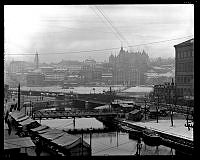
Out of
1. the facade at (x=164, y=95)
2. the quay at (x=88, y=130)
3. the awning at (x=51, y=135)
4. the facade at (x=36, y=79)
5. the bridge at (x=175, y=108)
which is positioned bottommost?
the quay at (x=88, y=130)

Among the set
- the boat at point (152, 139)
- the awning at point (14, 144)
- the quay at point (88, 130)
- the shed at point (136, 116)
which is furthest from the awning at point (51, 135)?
the shed at point (136, 116)

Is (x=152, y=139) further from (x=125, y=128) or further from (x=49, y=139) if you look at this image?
(x=49, y=139)

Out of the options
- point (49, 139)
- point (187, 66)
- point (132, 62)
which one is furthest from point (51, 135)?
point (187, 66)

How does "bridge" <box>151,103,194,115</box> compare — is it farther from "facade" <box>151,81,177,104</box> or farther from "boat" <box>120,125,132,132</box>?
"boat" <box>120,125,132,132</box>

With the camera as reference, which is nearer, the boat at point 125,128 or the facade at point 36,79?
the facade at point 36,79

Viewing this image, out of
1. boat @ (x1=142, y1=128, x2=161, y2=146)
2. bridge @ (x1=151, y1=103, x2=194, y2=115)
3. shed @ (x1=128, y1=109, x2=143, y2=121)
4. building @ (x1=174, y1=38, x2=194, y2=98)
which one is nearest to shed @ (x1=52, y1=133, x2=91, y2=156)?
building @ (x1=174, y1=38, x2=194, y2=98)

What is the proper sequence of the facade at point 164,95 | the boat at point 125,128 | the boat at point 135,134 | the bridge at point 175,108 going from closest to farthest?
the boat at point 135,134
the boat at point 125,128
the bridge at point 175,108
the facade at point 164,95

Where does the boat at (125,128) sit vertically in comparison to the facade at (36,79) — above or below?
below

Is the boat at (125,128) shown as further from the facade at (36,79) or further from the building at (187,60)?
the facade at (36,79)

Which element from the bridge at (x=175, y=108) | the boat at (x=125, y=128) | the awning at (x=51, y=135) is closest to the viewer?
the awning at (x=51, y=135)
